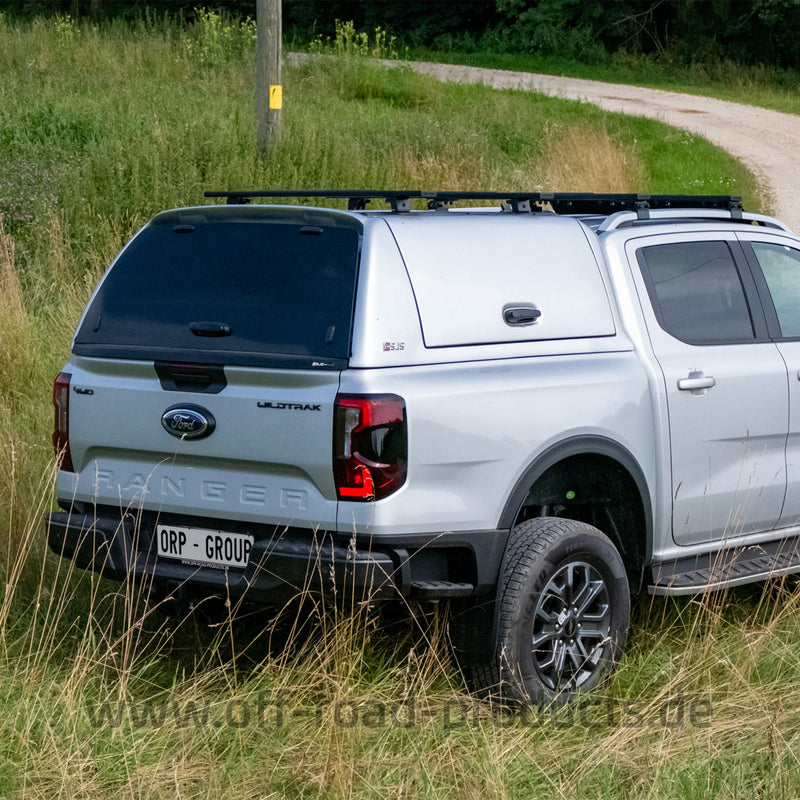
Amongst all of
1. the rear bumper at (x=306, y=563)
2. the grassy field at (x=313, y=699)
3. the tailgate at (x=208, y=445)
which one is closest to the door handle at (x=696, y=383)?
the grassy field at (x=313, y=699)

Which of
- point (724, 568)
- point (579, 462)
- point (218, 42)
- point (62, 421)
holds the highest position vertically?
point (218, 42)

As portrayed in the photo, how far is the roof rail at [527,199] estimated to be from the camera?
4.77 meters

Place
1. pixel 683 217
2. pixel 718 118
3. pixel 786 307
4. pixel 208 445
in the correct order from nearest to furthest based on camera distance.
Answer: pixel 208 445 → pixel 683 217 → pixel 786 307 → pixel 718 118

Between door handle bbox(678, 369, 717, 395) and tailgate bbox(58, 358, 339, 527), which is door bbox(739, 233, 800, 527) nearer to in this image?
door handle bbox(678, 369, 717, 395)

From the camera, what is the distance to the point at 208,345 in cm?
435

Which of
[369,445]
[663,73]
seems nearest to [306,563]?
[369,445]

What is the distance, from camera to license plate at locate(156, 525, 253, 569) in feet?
14.0

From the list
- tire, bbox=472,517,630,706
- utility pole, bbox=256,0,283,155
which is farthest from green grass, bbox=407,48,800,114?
tire, bbox=472,517,630,706

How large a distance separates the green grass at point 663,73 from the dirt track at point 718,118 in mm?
1747

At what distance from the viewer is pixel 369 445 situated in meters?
4.00

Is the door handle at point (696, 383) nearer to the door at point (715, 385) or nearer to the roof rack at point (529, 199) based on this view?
the door at point (715, 385)

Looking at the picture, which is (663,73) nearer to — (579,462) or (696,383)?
(696,383)

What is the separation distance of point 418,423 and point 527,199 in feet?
4.71

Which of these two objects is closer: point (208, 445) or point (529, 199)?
point (208, 445)
